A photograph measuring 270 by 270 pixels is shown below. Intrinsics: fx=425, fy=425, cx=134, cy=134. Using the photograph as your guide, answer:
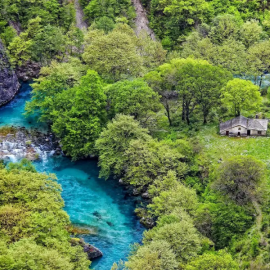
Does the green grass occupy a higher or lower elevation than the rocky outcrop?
lower

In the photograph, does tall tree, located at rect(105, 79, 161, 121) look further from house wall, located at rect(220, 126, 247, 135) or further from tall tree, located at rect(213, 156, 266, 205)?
tall tree, located at rect(213, 156, 266, 205)

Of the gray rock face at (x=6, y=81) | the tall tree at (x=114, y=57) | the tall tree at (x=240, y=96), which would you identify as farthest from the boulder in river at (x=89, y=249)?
the gray rock face at (x=6, y=81)

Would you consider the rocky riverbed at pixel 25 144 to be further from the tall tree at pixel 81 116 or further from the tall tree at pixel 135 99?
the tall tree at pixel 135 99

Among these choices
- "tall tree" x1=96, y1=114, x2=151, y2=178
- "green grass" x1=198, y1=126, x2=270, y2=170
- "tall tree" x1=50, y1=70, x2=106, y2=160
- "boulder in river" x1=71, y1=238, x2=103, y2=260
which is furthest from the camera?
"tall tree" x1=50, y1=70, x2=106, y2=160

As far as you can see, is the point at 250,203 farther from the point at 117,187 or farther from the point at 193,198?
the point at 117,187

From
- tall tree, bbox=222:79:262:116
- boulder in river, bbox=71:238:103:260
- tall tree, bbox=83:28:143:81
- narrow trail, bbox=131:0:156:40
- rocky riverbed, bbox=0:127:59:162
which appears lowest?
boulder in river, bbox=71:238:103:260

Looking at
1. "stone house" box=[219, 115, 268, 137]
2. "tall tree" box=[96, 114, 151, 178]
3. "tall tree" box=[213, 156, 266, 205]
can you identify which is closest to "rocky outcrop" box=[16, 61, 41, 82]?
"tall tree" box=[96, 114, 151, 178]

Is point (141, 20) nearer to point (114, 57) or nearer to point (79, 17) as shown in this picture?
point (79, 17)
